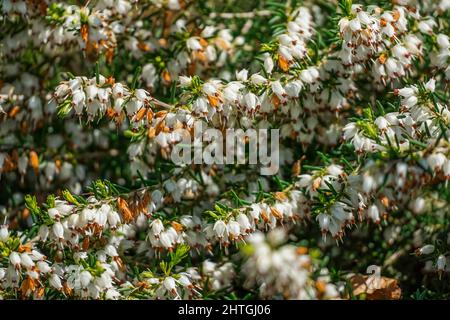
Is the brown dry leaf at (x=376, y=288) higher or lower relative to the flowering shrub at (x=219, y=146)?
lower

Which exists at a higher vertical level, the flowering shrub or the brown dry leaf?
the flowering shrub

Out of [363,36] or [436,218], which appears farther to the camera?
[436,218]

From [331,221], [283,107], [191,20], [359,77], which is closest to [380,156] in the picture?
[331,221]

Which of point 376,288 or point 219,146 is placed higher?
point 219,146

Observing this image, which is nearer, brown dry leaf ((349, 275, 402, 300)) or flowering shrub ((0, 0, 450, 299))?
flowering shrub ((0, 0, 450, 299))
